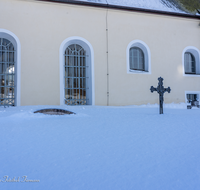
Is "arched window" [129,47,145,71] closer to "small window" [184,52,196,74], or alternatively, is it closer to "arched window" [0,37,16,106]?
"small window" [184,52,196,74]

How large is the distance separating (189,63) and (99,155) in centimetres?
1035

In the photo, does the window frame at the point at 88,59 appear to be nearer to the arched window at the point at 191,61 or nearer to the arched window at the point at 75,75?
the arched window at the point at 75,75

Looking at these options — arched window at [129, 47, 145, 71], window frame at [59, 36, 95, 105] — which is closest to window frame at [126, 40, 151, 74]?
arched window at [129, 47, 145, 71]

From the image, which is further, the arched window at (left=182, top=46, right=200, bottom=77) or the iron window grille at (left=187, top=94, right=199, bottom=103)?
the arched window at (left=182, top=46, right=200, bottom=77)

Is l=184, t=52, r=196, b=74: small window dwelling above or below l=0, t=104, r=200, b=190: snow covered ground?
above

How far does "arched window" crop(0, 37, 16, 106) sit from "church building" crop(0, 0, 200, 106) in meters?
0.04

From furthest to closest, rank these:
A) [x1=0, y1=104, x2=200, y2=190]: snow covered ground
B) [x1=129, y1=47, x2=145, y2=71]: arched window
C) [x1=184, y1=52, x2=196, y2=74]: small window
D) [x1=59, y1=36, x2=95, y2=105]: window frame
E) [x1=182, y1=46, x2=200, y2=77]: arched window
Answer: [x1=184, y1=52, x2=196, y2=74]: small window < [x1=182, y1=46, x2=200, y2=77]: arched window < [x1=129, y1=47, x2=145, y2=71]: arched window < [x1=59, y1=36, x2=95, y2=105]: window frame < [x1=0, y1=104, x2=200, y2=190]: snow covered ground

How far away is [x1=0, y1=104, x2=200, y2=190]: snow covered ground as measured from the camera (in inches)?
96.1

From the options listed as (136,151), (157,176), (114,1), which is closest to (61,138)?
(136,151)

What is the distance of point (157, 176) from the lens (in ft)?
8.37

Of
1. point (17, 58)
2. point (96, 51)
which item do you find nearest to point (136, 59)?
point (96, 51)

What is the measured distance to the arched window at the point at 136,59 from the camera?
10734 millimetres

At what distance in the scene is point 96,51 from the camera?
9.72 meters

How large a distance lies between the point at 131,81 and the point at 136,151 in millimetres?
7100
